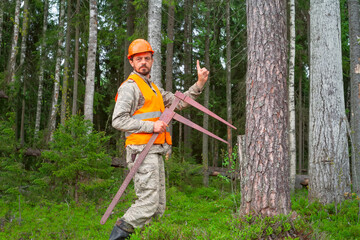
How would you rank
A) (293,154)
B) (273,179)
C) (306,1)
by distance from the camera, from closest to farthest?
(273,179) < (293,154) < (306,1)

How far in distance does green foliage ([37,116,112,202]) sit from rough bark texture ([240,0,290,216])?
14.2 feet

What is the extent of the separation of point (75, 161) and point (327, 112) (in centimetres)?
570

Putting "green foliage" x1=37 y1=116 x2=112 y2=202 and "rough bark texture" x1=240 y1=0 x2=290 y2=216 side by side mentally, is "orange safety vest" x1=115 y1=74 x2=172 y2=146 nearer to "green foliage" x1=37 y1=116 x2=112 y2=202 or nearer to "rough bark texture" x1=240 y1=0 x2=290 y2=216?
"rough bark texture" x1=240 y1=0 x2=290 y2=216

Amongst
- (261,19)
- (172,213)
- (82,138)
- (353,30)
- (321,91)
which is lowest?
(172,213)

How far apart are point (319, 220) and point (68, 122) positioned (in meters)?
5.61

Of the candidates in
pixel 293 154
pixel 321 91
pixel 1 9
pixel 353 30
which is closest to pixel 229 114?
pixel 293 154

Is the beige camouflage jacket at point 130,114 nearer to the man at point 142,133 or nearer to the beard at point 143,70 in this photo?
the man at point 142,133

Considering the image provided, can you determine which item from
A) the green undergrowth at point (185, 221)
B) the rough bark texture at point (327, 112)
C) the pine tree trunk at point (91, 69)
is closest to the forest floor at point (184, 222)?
the green undergrowth at point (185, 221)

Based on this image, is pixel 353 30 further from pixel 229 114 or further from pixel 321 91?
pixel 229 114

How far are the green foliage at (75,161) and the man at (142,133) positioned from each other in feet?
12.1

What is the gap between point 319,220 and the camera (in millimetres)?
6078

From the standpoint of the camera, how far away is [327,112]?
7.35 m

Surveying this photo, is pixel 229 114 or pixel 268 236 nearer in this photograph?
pixel 268 236

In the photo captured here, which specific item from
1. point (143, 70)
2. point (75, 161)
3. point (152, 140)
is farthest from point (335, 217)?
point (75, 161)
